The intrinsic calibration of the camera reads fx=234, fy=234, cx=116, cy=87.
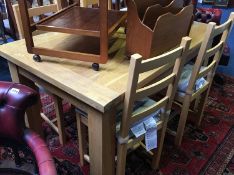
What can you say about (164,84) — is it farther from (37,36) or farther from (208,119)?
(208,119)

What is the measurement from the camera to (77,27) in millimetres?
1047

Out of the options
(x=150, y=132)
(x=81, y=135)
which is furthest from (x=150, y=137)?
(x=81, y=135)

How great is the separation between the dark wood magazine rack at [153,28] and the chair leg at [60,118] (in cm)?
61

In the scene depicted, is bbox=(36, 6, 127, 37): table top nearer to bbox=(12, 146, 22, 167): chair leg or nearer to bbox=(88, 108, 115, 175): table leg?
bbox=(88, 108, 115, 175): table leg

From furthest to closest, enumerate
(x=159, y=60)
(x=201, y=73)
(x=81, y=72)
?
(x=201, y=73)
(x=81, y=72)
(x=159, y=60)

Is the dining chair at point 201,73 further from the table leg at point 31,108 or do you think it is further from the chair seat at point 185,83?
the table leg at point 31,108

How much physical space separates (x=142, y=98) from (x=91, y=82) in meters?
0.24

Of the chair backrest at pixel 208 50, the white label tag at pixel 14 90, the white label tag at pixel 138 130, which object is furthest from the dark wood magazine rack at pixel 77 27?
the chair backrest at pixel 208 50

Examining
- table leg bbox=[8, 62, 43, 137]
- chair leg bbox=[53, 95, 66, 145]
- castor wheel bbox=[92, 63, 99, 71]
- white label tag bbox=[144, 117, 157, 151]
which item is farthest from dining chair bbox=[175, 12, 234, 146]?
table leg bbox=[8, 62, 43, 137]

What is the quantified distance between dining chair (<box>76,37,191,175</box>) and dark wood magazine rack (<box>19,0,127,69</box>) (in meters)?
0.20

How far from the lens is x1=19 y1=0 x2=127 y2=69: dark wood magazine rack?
0.96 metres

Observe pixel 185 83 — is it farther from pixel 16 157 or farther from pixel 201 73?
pixel 16 157

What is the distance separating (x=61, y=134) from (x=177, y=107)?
833mm

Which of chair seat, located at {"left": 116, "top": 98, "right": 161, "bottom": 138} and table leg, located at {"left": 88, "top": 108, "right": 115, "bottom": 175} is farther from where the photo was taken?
chair seat, located at {"left": 116, "top": 98, "right": 161, "bottom": 138}
